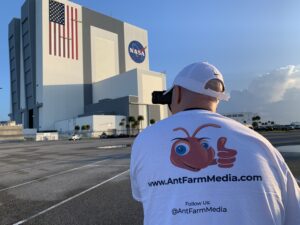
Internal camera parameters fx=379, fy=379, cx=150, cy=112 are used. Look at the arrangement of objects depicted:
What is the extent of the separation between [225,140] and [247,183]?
0.86 ft

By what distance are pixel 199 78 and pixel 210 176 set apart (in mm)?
656

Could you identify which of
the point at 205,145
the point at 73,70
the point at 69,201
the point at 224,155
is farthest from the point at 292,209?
the point at 73,70

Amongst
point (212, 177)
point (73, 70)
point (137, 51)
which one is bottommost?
point (212, 177)

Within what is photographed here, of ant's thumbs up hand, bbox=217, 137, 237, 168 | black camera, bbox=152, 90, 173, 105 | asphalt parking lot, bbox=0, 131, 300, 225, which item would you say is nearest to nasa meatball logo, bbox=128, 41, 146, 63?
asphalt parking lot, bbox=0, 131, 300, 225

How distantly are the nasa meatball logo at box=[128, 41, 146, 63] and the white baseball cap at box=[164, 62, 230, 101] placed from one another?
137 metres

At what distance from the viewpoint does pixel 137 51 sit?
14150 centimetres

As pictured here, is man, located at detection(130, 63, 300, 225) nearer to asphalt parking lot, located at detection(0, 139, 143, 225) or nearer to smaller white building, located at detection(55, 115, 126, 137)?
asphalt parking lot, located at detection(0, 139, 143, 225)

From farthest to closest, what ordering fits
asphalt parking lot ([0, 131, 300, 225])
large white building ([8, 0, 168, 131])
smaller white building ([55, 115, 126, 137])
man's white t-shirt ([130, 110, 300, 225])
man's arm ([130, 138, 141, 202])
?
1. large white building ([8, 0, 168, 131])
2. smaller white building ([55, 115, 126, 137])
3. asphalt parking lot ([0, 131, 300, 225])
4. man's arm ([130, 138, 141, 202])
5. man's white t-shirt ([130, 110, 300, 225])

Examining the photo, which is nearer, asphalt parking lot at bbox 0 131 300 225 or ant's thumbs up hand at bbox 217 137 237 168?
ant's thumbs up hand at bbox 217 137 237 168

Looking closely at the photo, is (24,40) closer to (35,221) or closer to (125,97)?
(125,97)

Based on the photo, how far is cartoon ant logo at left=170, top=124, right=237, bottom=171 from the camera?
81.9 inches

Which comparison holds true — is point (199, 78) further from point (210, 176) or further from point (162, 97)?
point (210, 176)

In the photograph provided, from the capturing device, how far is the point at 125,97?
111 meters

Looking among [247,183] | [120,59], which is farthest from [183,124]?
[120,59]
